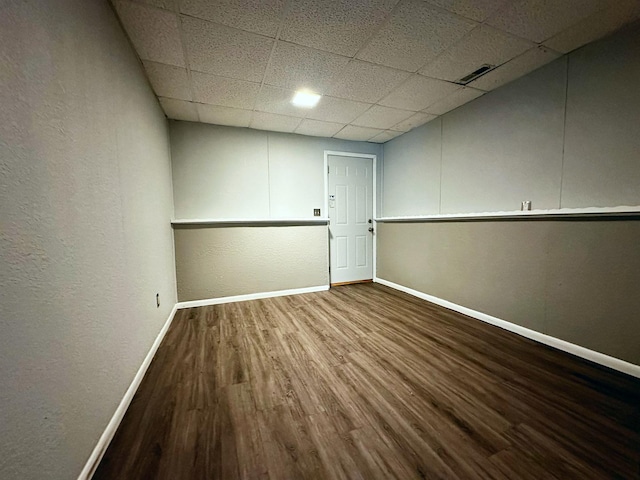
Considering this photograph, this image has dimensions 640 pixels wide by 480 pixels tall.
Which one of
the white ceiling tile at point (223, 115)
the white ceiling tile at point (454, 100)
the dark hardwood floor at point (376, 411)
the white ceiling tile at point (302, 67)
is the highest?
the white ceiling tile at point (454, 100)

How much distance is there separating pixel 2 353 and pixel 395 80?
294cm

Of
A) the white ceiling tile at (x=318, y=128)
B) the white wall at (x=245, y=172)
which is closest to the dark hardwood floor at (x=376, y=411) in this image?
the white wall at (x=245, y=172)

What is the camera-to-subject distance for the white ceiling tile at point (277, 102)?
2492mm

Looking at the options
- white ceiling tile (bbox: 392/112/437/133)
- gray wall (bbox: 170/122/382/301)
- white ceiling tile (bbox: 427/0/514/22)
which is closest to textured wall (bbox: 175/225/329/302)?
gray wall (bbox: 170/122/382/301)

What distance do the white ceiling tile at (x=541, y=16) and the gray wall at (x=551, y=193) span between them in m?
0.42

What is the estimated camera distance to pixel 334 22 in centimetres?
165

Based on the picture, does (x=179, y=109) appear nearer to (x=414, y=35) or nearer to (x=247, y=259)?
(x=247, y=259)

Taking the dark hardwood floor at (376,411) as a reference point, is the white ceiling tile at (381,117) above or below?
above

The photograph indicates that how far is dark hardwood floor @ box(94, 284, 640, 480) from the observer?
3.56ft

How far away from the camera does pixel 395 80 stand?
7.68 feet

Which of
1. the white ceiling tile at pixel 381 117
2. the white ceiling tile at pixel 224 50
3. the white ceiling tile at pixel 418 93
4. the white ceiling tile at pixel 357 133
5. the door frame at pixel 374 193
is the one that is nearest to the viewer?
the white ceiling tile at pixel 224 50

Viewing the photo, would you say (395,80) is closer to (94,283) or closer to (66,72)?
(66,72)

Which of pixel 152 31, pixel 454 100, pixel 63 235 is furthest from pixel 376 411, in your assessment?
pixel 454 100

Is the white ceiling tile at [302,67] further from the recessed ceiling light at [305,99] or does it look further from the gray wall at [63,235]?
the gray wall at [63,235]
